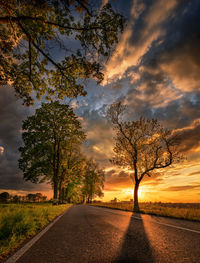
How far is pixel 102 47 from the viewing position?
680cm

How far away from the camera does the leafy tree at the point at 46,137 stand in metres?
18.9

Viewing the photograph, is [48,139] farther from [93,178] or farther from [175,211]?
[93,178]

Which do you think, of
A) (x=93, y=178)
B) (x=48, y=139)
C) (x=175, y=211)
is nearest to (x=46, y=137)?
(x=48, y=139)

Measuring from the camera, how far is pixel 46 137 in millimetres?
19109

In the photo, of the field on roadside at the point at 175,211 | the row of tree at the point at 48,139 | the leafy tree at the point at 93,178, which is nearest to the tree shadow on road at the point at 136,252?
the field on roadside at the point at 175,211

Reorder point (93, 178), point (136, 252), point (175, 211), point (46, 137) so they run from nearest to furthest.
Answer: point (136, 252), point (175, 211), point (46, 137), point (93, 178)

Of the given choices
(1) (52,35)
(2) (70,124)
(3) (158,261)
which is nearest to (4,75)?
(1) (52,35)

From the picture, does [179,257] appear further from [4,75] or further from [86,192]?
[86,192]

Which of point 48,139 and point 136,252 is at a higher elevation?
point 48,139

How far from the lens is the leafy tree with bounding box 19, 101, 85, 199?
18.9 m

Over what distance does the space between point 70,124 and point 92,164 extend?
3240 centimetres

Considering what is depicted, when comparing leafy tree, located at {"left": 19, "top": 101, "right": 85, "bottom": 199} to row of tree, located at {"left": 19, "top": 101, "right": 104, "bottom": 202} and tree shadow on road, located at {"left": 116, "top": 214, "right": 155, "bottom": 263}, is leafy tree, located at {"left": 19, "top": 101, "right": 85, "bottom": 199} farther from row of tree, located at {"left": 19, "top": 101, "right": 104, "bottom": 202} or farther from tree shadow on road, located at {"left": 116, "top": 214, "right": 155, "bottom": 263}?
tree shadow on road, located at {"left": 116, "top": 214, "right": 155, "bottom": 263}

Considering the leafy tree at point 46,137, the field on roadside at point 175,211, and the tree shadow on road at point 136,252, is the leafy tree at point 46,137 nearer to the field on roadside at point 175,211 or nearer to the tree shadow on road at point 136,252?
the field on roadside at point 175,211

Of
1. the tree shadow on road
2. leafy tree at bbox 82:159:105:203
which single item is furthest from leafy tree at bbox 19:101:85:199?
leafy tree at bbox 82:159:105:203
